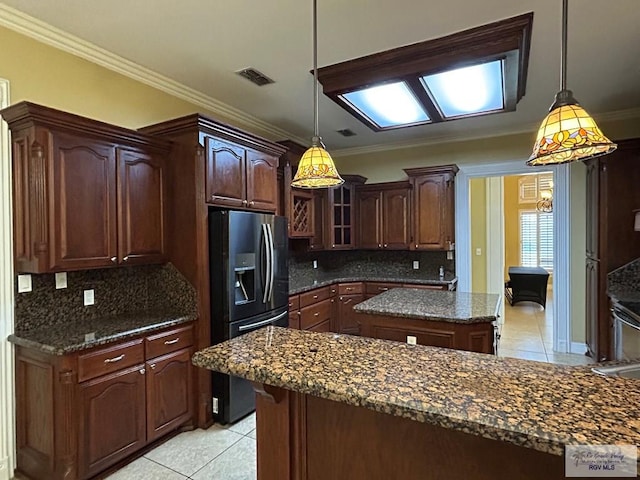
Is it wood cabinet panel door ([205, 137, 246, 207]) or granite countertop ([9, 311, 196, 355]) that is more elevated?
wood cabinet panel door ([205, 137, 246, 207])

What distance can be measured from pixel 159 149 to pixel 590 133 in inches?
109

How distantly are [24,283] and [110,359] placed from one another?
2.49 feet

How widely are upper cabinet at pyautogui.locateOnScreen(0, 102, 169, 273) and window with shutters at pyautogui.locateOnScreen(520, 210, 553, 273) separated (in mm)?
10290

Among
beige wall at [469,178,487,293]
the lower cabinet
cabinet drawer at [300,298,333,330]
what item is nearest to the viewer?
the lower cabinet

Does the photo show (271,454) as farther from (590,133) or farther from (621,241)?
(621,241)

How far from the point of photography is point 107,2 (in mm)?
2201

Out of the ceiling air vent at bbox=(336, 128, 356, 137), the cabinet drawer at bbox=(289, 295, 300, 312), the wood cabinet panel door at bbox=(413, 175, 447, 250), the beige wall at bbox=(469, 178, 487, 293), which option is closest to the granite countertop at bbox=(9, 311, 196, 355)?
the cabinet drawer at bbox=(289, 295, 300, 312)

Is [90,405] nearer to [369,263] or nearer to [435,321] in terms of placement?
[435,321]

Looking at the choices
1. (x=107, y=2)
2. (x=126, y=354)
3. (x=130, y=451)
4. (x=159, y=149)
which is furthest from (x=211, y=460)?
(x=107, y=2)

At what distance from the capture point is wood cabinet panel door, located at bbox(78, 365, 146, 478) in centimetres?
214

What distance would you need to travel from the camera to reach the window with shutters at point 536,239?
997cm

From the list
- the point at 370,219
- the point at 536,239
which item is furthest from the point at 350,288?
the point at 536,239

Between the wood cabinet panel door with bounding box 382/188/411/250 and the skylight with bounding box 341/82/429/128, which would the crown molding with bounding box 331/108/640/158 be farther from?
the skylight with bounding box 341/82/429/128

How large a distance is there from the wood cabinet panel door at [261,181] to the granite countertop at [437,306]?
1334 millimetres
